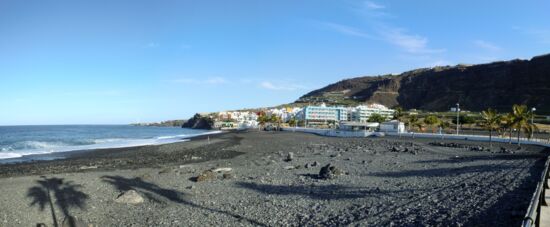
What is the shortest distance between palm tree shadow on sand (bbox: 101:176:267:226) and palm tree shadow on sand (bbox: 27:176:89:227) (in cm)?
193

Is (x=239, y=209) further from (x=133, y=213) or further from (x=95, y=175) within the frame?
(x=95, y=175)

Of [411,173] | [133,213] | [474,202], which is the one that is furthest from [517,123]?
[133,213]

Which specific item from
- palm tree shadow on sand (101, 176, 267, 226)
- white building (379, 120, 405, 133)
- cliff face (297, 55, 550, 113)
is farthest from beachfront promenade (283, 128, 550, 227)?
cliff face (297, 55, 550, 113)

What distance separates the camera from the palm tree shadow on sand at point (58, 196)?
1529cm

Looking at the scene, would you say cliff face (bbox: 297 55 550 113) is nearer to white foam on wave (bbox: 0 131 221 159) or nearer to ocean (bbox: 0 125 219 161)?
ocean (bbox: 0 125 219 161)

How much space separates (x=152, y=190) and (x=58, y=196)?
12.7ft

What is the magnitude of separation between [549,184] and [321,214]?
20.6 feet

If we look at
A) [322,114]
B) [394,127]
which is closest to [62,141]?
[394,127]

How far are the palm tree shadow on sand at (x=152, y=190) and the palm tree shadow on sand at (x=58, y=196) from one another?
193 cm

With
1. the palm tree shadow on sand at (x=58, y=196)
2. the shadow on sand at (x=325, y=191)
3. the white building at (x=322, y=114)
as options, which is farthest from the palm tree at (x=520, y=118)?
the white building at (x=322, y=114)

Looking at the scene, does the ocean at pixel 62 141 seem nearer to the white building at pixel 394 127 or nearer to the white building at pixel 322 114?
the white building at pixel 394 127

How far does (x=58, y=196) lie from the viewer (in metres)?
17.4

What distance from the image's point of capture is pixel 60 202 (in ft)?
53.2

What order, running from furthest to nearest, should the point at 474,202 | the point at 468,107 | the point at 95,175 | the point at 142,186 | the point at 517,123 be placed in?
the point at 468,107 < the point at 517,123 < the point at 95,175 < the point at 142,186 < the point at 474,202
